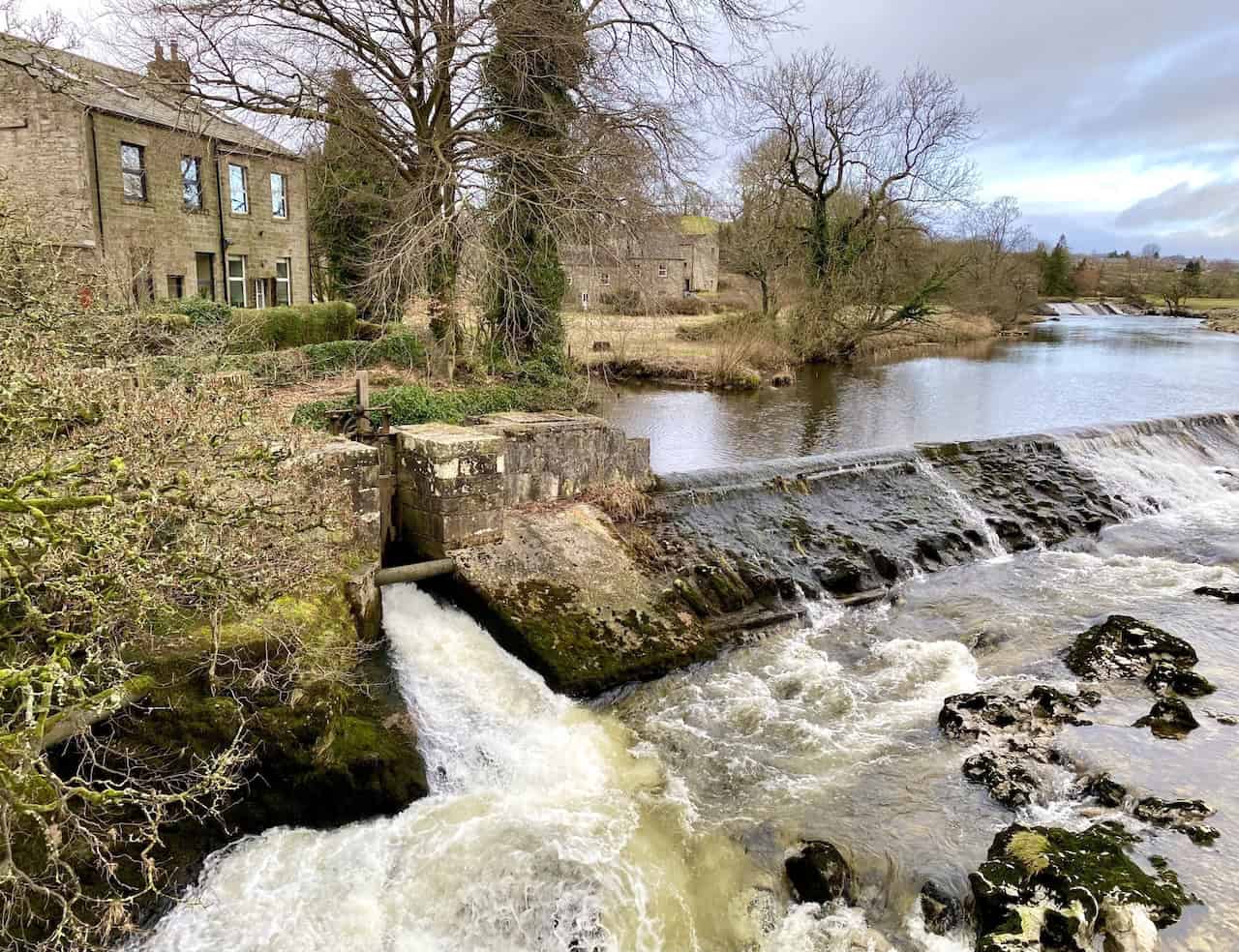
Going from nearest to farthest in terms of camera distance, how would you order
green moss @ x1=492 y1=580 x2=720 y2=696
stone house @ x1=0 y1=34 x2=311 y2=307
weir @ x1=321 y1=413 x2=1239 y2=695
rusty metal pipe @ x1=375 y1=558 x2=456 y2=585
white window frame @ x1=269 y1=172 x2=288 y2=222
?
green moss @ x1=492 y1=580 x2=720 y2=696
rusty metal pipe @ x1=375 y1=558 x2=456 y2=585
weir @ x1=321 y1=413 x2=1239 y2=695
stone house @ x1=0 y1=34 x2=311 y2=307
white window frame @ x1=269 y1=172 x2=288 y2=222

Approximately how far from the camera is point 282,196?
2798 cm

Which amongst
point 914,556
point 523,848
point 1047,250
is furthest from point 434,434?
point 1047,250

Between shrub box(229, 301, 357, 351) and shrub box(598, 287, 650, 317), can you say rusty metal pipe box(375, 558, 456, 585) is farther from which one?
shrub box(229, 301, 357, 351)

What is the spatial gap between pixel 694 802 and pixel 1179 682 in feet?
Result: 17.9

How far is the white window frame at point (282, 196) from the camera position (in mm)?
27422

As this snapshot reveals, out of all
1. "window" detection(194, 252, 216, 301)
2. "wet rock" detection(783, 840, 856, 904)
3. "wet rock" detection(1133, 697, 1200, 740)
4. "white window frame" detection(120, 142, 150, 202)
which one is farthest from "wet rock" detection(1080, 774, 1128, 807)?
"window" detection(194, 252, 216, 301)

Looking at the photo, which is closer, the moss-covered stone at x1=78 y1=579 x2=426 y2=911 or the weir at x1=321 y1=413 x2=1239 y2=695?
the moss-covered stone at x1=78 y1=579 x2=426 y2=911

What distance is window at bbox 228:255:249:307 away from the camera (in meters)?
26.0

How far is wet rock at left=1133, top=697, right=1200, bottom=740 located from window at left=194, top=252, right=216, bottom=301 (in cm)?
2467

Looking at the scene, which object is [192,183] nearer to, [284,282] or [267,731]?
[284,282]

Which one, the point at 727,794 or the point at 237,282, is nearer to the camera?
the point at 727,794

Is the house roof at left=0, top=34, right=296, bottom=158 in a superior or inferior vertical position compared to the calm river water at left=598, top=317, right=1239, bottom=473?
superior

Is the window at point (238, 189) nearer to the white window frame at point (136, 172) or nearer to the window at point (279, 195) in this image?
the window at point (279, 195)

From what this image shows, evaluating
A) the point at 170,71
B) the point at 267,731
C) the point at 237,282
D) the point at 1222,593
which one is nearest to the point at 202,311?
the point at 170,71
